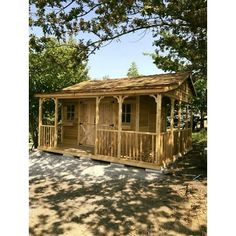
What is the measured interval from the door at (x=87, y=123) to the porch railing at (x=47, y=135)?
1465mm

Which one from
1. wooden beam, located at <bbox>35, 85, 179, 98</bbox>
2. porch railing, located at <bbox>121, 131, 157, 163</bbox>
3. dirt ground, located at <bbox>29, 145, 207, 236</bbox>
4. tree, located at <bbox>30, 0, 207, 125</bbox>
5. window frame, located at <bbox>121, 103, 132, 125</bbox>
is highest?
tree, located at <bbox>30, 0, 207, 125</bbox>

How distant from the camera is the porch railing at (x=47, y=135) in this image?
39.7 ft

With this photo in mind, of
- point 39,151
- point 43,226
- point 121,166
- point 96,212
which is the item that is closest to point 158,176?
point 121,166

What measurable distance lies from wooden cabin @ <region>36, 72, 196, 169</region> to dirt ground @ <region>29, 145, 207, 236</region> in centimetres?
75

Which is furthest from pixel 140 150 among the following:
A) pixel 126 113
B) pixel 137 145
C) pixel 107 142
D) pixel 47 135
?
pixel 47 135

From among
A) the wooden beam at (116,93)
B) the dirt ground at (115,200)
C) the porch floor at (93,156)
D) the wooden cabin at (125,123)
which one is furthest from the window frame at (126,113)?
the dirt ground at (115,200)

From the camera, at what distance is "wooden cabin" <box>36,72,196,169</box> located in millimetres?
9031

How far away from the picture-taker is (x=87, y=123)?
40.7ft

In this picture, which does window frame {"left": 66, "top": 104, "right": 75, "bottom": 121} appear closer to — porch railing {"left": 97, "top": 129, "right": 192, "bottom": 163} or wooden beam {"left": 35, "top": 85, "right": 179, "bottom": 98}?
wooden beam {"left": 35, "top": 85, "right": 179, "bottom": 98}

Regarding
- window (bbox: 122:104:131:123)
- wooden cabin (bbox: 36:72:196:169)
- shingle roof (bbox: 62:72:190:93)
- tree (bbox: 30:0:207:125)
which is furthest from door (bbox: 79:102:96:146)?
tree (bbox: 30:0:207:125)

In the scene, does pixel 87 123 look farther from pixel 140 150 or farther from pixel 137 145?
pixel 140 150
